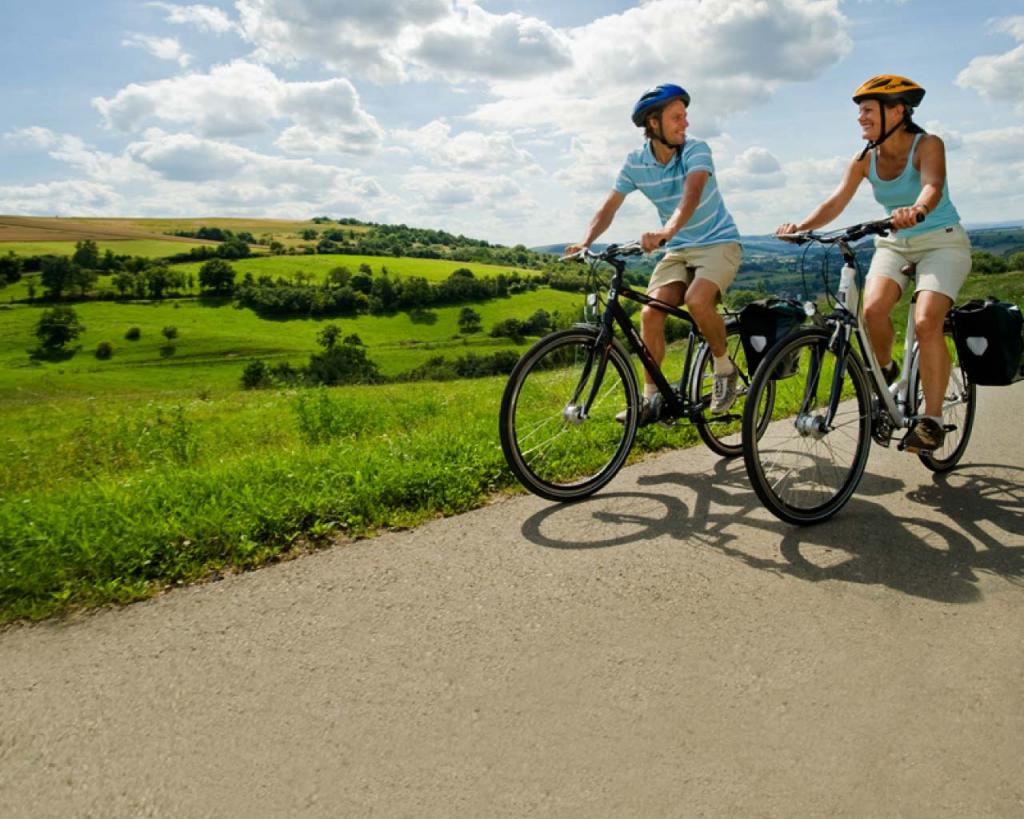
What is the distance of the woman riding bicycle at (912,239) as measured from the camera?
445 cm

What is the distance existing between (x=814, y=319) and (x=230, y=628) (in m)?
3.41

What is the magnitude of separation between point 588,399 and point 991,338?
2.52m

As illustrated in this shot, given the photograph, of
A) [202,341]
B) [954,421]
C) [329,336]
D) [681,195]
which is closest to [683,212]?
[681,195]

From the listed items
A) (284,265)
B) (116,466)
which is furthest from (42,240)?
(116,466)

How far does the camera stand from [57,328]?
101062 mm

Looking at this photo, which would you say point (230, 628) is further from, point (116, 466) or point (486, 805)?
point (116, 466)

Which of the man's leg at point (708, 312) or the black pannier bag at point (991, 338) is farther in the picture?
the man's leg at point (708, 312)

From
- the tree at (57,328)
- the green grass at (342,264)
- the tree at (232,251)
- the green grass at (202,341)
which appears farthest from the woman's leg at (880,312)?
the tree at (232,251)

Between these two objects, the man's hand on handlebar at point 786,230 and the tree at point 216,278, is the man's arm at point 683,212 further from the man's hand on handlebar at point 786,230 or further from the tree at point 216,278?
the tree at point 216,278

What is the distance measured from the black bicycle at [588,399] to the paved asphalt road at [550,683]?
772mm

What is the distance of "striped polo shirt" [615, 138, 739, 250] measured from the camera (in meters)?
5.10

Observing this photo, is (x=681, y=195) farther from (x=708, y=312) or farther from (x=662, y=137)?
(x=708, y=312)

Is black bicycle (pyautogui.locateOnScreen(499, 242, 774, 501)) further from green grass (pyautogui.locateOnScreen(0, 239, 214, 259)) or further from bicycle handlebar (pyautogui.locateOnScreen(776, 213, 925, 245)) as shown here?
green grass (pyautogui.locateOnScreen(0, 239, 214, 259))

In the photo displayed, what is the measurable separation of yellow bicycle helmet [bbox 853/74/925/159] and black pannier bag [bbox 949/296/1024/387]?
3.87ft
